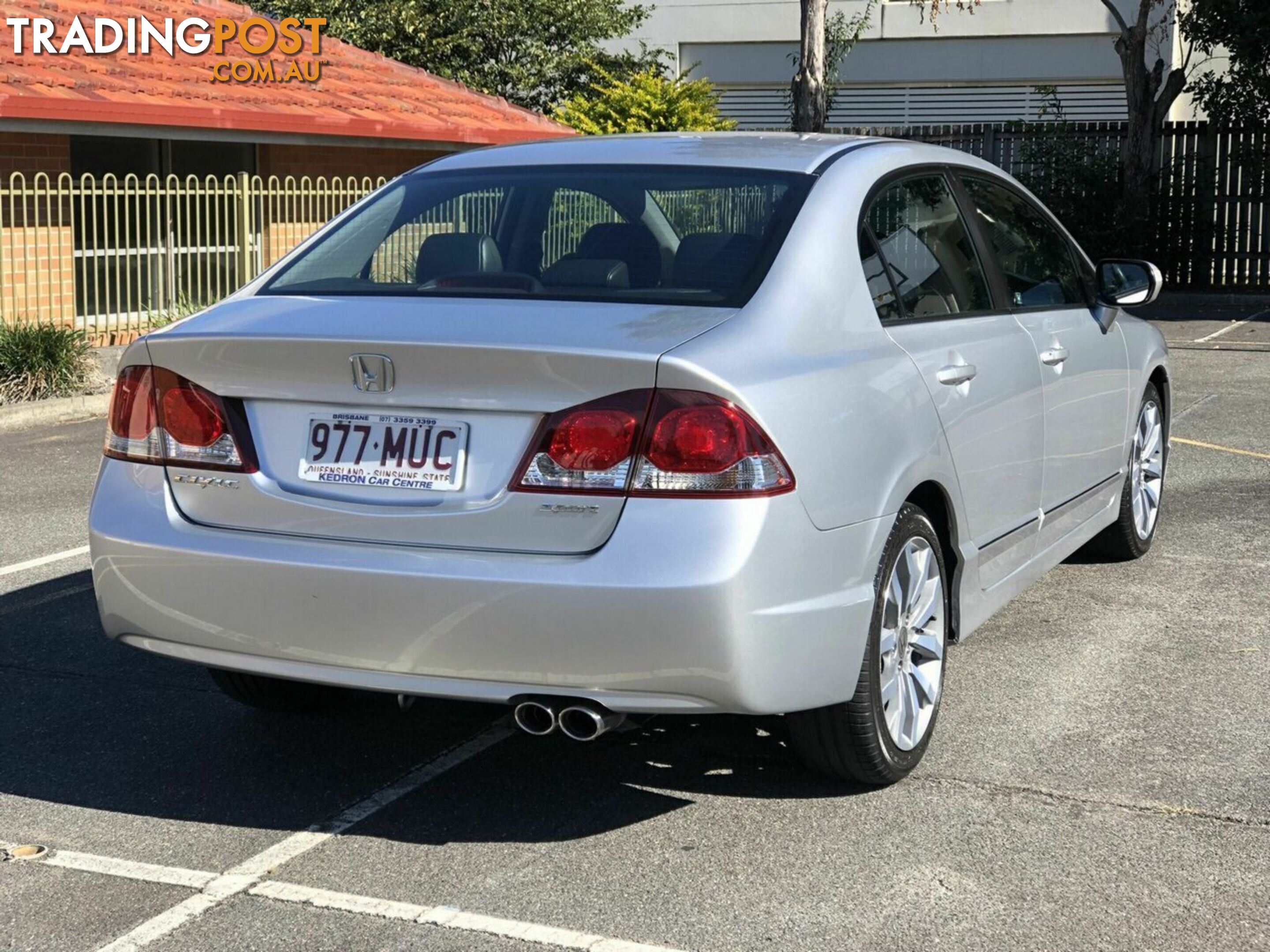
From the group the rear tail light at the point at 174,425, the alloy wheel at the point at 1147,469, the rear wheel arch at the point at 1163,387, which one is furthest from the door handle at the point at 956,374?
the rear wheel arch at the point at 1163,387

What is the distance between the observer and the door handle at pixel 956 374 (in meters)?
4.62

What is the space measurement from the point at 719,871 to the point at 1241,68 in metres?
19.8

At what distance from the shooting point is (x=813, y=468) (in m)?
3.88

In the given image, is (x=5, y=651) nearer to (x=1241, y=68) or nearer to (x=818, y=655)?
(x=818, y=655)

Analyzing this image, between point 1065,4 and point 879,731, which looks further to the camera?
point 1065,4

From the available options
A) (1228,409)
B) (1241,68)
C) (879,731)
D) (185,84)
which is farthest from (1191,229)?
(879,731)

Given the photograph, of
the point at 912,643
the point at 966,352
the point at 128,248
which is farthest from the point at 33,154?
the point at 912,643

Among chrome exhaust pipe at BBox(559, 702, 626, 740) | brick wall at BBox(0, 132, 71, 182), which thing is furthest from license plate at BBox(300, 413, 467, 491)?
brick wall at BBox(0, 132, 71, 182)

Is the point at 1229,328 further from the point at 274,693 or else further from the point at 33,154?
the point at 274,693

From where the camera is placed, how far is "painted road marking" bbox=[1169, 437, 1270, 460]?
389 inches

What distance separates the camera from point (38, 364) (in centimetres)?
1248

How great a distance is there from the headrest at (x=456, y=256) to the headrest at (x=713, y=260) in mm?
517

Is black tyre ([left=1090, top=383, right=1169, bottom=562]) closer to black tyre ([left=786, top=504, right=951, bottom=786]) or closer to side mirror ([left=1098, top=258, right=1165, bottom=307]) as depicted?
side mirror ([left=1098, top=258, right=1165, bottom=307])

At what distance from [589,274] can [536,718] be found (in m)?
1.18
